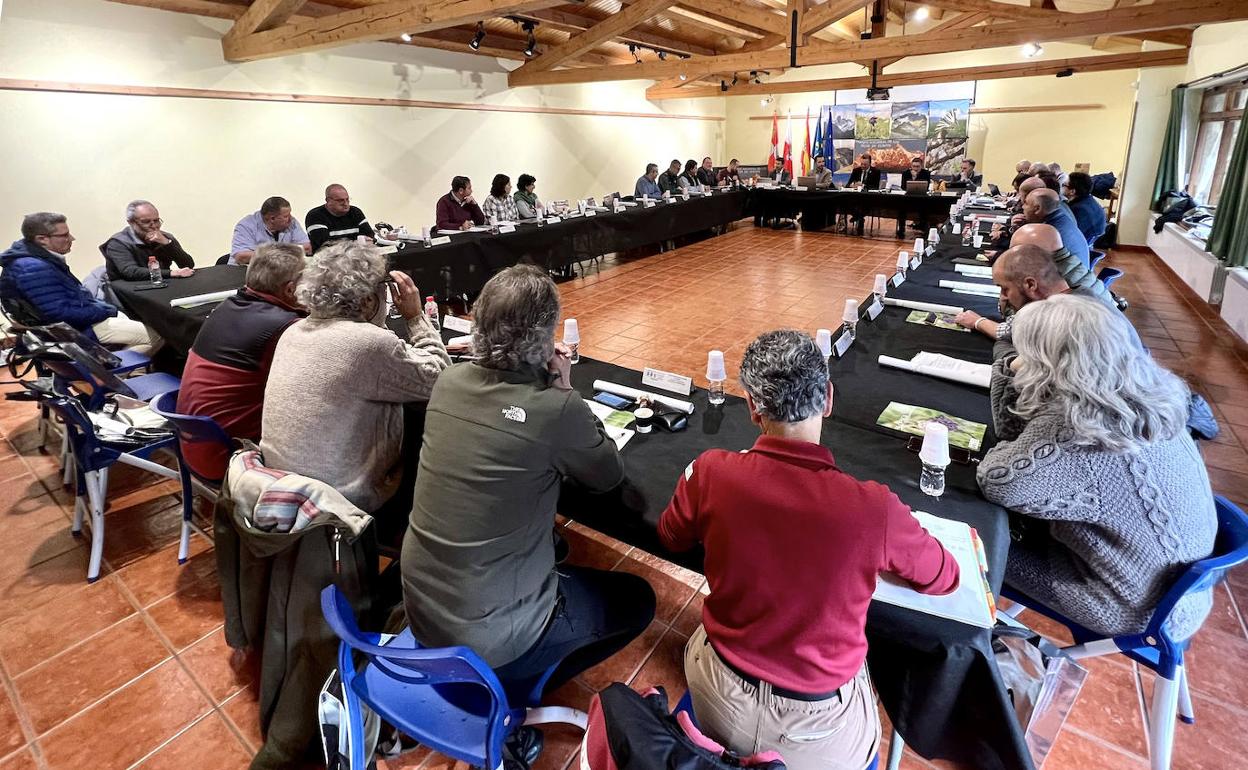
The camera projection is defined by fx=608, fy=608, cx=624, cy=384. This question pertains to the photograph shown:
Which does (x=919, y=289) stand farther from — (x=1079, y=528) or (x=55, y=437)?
(x=55, y=437)

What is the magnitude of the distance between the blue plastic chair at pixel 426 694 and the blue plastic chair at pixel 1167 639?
1.21m

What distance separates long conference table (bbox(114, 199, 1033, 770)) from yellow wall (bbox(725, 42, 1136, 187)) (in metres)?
10.6

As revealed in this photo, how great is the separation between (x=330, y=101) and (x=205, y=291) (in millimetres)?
4145

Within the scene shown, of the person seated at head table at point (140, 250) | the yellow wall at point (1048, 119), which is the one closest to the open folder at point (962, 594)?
→ the person seated at head table at point (140, 250)

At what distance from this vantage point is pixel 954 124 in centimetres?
1144

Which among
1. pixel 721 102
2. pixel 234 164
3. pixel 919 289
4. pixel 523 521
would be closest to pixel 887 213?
pixel 919 289

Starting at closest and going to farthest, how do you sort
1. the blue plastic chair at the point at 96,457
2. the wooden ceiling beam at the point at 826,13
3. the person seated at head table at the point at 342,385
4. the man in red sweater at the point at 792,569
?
the man in red sweater at the point at 792,569 → the person seated at head table at the point at 342,385 → the blue plastic chair at the point at 96,457 → the wooden ceiling beam at the point at 826,13

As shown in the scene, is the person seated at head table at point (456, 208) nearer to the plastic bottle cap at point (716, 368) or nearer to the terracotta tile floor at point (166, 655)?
the terracotta tile floor at point (166, 655)

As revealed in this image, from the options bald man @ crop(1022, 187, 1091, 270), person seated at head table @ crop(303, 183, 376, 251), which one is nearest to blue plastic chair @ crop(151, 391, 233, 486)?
person seated at head table @ crop(303, 183, 376, 251)

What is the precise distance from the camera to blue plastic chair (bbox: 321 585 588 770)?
975 millimetres

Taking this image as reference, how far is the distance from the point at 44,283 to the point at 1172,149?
1055cm

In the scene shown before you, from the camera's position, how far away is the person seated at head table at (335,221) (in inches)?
194

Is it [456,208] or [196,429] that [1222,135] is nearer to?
[456,208]

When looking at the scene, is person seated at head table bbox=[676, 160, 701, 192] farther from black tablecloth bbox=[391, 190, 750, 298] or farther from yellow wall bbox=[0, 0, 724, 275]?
yellow wall bbox=[0, 0, 724, 275]
